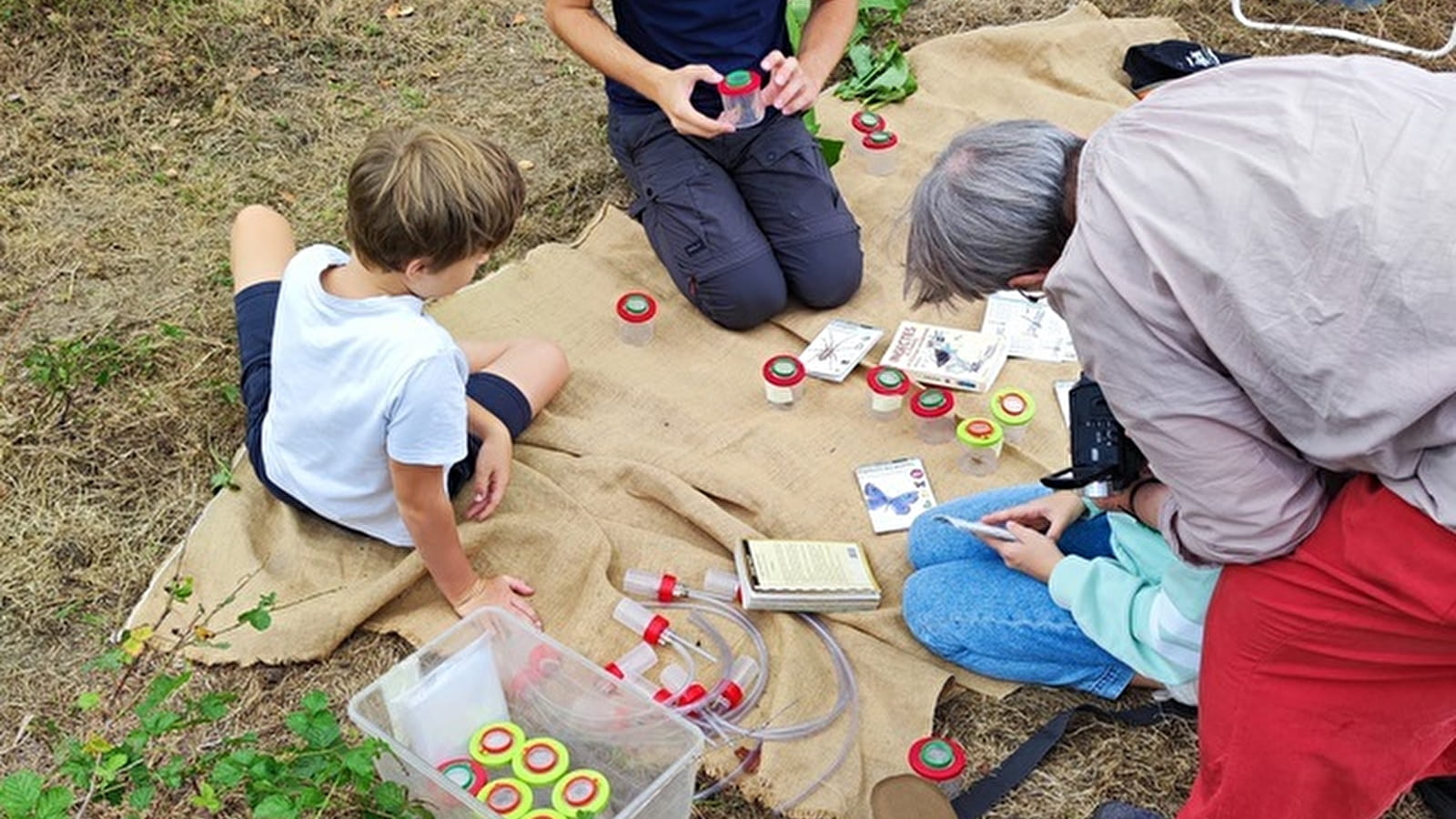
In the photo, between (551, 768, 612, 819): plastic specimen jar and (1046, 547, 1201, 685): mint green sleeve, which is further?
(1046, 547, 1201, 685): mint green sleeve

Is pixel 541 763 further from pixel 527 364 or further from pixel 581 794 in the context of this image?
pixel 527 364

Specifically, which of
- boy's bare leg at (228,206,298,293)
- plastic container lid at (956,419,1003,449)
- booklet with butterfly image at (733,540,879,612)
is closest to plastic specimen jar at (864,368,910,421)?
plastic container lid at (956,419,1003,449)

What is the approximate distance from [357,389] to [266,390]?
0.54m

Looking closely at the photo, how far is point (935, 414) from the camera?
354cm

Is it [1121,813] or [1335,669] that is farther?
[1121,813]

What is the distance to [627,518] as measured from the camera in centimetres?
339

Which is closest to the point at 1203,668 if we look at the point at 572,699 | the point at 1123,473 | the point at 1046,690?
the point at 1123,473

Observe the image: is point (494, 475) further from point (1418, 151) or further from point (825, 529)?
point (1418, 151)

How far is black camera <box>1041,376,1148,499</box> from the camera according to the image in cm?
261

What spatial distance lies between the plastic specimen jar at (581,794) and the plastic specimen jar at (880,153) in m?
2.57

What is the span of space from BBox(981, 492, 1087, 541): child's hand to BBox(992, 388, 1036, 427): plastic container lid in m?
0.42

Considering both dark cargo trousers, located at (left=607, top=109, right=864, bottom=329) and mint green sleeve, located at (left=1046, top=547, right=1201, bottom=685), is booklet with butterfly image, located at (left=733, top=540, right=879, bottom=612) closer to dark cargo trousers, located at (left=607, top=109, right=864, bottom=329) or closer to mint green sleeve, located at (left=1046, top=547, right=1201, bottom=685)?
mint green sleeve, located at (left=1046, top=547, right=1201, bottom=685)

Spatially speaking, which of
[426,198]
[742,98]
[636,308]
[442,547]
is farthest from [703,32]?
[442,547]

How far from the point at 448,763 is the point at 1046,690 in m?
1.27
